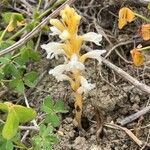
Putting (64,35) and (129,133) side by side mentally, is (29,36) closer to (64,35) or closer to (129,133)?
(64,35)

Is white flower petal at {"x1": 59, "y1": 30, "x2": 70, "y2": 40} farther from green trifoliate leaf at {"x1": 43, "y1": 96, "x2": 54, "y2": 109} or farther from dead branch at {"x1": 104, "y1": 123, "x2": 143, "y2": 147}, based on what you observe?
dead branch at {"x1": 104, "y1": 123, "x2": 143, "y2": 147}

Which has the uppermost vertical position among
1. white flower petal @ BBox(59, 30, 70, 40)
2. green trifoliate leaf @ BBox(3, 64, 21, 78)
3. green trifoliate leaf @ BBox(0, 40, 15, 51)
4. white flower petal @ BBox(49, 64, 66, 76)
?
white flower petal @ BBox(59, 30, 70, 40)

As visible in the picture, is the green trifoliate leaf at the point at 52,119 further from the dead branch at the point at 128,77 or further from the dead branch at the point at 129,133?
the dead branch at the point at 128,77

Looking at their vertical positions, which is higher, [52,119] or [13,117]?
[13,117]

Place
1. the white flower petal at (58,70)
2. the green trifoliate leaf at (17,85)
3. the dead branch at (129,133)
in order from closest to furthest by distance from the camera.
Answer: the white flower petal at (58,70)
the dead branch at (129,133)
the green trifoliate leaf at (17,85)

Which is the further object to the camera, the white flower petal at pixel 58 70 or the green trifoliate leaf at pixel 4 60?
the green trifoliate leaf at pixel 4 60

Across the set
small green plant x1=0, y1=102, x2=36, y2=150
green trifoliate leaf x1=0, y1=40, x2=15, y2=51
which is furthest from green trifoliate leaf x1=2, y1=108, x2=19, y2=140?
green trifoliate leaf x1=0, y1=40, x2=15, y2=51

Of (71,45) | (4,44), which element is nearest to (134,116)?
(71,45)

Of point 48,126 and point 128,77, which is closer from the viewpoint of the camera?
point 48,126

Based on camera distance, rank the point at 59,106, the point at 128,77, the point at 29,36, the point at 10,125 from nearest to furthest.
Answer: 1. the point at 10,125
2. the point at 59,106
3. the point at 128,77
4. the point at 29,36

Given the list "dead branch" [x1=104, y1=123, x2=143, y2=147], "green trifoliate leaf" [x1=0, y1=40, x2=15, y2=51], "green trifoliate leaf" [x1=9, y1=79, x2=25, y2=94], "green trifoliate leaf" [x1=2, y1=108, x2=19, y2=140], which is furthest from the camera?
"green trifoliate leaf" [x1=0, y1=40, x2=15, y2=51]

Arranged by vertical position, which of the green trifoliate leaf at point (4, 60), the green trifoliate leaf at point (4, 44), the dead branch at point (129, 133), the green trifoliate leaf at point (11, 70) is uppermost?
the green trifoliate leaf at point (4, 44)

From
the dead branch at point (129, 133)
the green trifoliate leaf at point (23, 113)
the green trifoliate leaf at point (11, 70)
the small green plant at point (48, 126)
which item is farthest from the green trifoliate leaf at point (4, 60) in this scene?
the dead branch at point (129, 133)

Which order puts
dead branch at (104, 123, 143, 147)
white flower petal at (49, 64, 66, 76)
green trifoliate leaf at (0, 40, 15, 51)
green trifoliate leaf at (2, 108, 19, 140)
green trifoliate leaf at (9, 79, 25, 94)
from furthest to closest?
green trifoliate leaf at (0, 40, 15, 51) → green trifoliate leaf at (9, 79, 25, 94) → dead branch at (104, 123, 143, 147) → white flower petal at (49, 64, 66, 76) → green trifoliate leaf at (2, 108, 19, 140)
